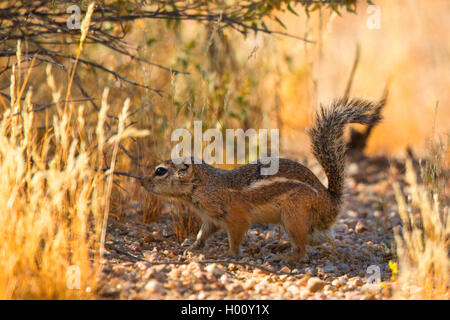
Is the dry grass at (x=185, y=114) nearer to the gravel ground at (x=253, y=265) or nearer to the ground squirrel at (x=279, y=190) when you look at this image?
the gravel ground at (x=253, y=265)

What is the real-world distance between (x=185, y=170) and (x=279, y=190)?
0.92 m

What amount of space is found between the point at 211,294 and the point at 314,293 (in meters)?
0.76

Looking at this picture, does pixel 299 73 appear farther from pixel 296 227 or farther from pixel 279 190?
pixel 296 227

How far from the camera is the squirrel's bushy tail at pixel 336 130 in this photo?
445cm

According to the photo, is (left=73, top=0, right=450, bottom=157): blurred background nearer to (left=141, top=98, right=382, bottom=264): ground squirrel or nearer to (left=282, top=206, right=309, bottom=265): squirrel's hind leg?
(left=141, top=98, right=382, bottom=264): ground squirrel

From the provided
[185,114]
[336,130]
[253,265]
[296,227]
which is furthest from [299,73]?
[253,265]

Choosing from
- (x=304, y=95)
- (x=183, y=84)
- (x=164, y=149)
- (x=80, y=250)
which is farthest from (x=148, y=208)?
(x=304, y=95)

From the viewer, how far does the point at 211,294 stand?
3.43 metres

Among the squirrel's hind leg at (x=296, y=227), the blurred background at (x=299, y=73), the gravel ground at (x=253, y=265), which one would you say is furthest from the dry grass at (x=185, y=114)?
the squirrel's hind leg at (x=296, y=227)

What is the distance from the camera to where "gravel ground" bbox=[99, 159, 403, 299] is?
3482 millimetres

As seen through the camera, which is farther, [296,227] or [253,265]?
[296,227]

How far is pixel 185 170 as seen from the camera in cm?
483

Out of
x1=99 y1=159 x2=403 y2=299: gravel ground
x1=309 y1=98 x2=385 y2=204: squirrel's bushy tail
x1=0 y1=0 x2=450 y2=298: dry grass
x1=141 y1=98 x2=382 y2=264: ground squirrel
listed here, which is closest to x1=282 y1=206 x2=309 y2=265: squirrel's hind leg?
x1=141 y1=98 x2=382 y2=264: ground squirrel

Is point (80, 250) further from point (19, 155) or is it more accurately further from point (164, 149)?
point (164, 149)
